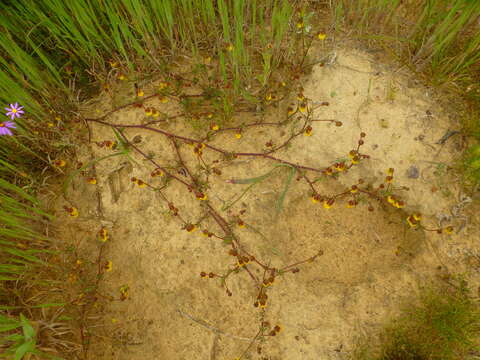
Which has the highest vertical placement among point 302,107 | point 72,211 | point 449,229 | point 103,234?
point 302,107

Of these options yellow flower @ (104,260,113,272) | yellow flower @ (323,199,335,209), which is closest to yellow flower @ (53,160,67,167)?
yellow flower @ (104,260,113,272)

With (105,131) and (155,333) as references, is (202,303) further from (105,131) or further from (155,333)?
(105,131)

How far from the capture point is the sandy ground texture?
1.99m

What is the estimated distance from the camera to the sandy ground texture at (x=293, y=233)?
1994mm

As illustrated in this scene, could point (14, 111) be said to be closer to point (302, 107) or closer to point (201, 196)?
point (201, 196)

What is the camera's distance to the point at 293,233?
7.04 feet

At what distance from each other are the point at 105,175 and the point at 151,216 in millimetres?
439

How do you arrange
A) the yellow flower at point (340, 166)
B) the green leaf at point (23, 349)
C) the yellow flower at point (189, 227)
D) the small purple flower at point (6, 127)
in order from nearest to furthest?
1. the green leaf at point (23, 349)
2. the small purple flower at point (6, 127)
3. the yellow flower at point (189, 227)
4. the yellow flower at point (340, 166)

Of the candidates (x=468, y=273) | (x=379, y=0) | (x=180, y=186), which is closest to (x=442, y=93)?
(x=379, y=0)

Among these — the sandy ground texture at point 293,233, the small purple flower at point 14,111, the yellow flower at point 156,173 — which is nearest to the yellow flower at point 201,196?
the sandy ground texture at point 293,233

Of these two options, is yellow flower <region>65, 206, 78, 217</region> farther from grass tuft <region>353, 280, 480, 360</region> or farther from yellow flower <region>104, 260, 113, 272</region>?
grass tuft <region>353, 280, 480, 360</region>

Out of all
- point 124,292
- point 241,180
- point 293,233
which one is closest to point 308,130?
point 241,180

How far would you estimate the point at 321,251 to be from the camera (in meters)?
2.05

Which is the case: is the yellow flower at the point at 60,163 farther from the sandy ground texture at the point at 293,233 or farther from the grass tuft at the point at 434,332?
the grass tuft at the point at 434,332
